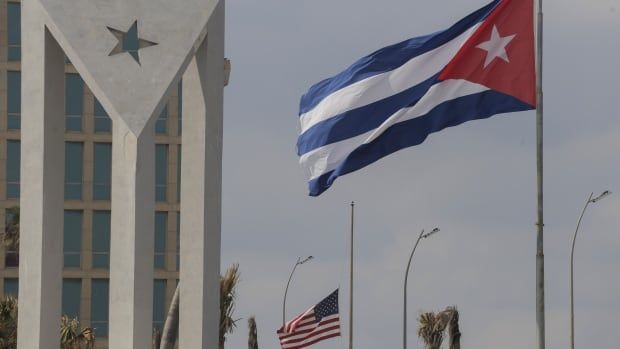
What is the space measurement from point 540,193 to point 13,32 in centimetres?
5312

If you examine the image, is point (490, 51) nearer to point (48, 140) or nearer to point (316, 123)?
point (316, 123)

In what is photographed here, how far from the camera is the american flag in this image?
58.6 meters

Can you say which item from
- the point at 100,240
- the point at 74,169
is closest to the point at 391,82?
the point at 100,240

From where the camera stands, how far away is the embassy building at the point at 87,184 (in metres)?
80.6

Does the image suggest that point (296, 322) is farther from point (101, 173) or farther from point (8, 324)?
point (101, 173)

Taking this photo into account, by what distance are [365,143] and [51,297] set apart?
686cm

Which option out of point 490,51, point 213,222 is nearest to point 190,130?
point 213,222

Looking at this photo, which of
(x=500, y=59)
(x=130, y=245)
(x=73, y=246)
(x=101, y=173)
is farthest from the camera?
(x=101, y=173)

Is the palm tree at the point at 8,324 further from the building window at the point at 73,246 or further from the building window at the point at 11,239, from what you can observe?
the building window at the point at 11,239

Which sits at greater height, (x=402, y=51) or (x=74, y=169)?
(x=74, y=169)

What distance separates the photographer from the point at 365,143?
99.7 feet

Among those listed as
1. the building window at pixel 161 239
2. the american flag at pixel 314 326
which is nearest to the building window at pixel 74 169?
the building window at pixel 161 239

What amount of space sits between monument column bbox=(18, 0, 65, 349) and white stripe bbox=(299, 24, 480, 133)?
5.48m

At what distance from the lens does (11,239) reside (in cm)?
8106
